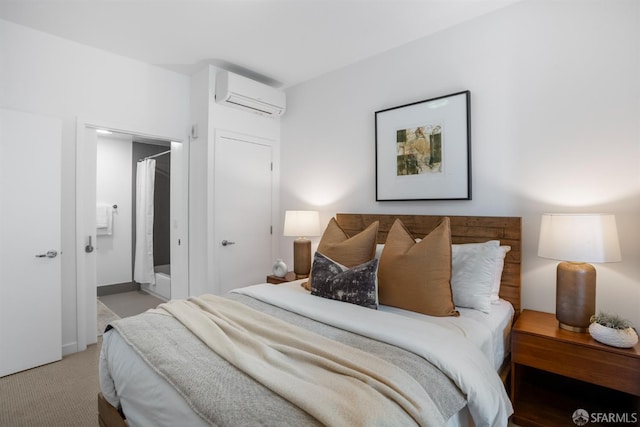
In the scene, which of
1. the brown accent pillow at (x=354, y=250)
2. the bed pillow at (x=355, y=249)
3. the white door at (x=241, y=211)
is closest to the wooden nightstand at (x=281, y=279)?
the white door at (x=241, y=211)

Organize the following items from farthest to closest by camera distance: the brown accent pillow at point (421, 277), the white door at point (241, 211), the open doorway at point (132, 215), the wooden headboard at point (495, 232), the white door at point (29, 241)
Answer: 1. the open doorway at point (132, 215)
2. the white door at point (241, 211)
3. the white door at point (29, 241)
4. the wooden headboard at point (495, 232)
5. the brown accent pillow at point (421, 277)

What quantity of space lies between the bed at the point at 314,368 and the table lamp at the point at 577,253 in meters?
0.31

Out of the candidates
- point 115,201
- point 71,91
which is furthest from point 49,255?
point 115,201

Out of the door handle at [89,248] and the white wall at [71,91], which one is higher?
the white wall at [71,91]

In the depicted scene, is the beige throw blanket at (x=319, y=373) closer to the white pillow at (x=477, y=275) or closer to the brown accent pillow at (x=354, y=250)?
the brown accent pillow at (x=354, y=250)

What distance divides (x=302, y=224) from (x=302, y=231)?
0.23 ft

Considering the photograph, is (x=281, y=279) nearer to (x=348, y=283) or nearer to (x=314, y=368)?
(x=348, y=283)

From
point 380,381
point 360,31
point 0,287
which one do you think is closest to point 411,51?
point 360,31

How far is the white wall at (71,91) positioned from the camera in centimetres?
258

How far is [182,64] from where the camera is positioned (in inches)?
128

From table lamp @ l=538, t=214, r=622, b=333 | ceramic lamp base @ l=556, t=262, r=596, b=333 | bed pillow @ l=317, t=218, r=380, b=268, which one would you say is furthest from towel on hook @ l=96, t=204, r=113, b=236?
ceramic lamp base @ l=556, t=262, r=596, b=333

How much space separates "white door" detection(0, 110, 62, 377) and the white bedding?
1444 millimetres

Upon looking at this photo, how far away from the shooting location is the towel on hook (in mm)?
4645

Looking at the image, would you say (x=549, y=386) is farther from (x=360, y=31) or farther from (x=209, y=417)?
(x=360, y=31)
